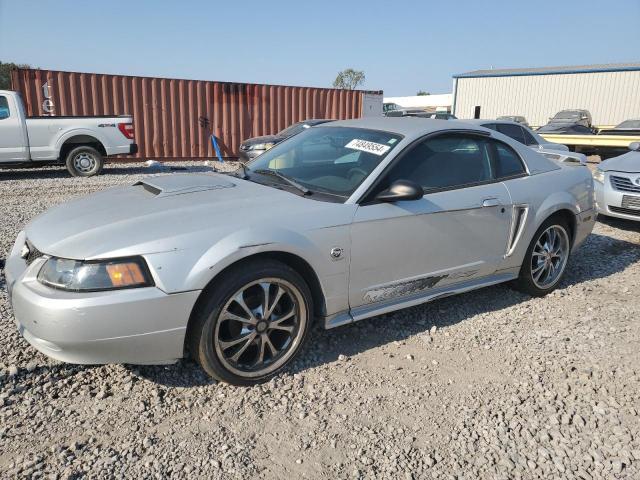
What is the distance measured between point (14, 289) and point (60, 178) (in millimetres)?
9444

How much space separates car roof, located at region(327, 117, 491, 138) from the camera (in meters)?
3.70

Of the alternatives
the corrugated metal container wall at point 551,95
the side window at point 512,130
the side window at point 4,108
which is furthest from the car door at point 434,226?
the corrugated metal container wall at point 551,95

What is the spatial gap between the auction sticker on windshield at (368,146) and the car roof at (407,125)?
0.20 meters

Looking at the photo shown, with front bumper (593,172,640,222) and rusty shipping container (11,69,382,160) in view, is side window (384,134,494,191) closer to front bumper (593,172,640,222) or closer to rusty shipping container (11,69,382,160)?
front bumper (593,172,640,222)

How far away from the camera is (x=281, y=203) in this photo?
3.11m

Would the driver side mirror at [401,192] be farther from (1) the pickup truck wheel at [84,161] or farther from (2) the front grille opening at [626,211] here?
(1) the pickup truck wheel at [84,161]

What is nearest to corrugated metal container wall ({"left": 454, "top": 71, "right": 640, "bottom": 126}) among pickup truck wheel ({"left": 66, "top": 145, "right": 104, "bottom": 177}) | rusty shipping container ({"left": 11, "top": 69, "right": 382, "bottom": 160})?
rusty shipping container ({"left": 11, "top": 69, "right": 382, "bottom": 160})

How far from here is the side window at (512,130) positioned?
907cm

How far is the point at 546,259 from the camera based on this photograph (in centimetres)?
450

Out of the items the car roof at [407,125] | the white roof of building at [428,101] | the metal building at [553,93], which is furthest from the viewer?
the white roof of building at [428,101]

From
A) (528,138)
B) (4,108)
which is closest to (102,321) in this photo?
(528,138)

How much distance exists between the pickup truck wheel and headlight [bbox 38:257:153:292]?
9.56m

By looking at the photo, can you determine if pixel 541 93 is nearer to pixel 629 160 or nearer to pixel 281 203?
pixel 629 160

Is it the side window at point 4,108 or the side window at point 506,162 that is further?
the side window at point 4,108
